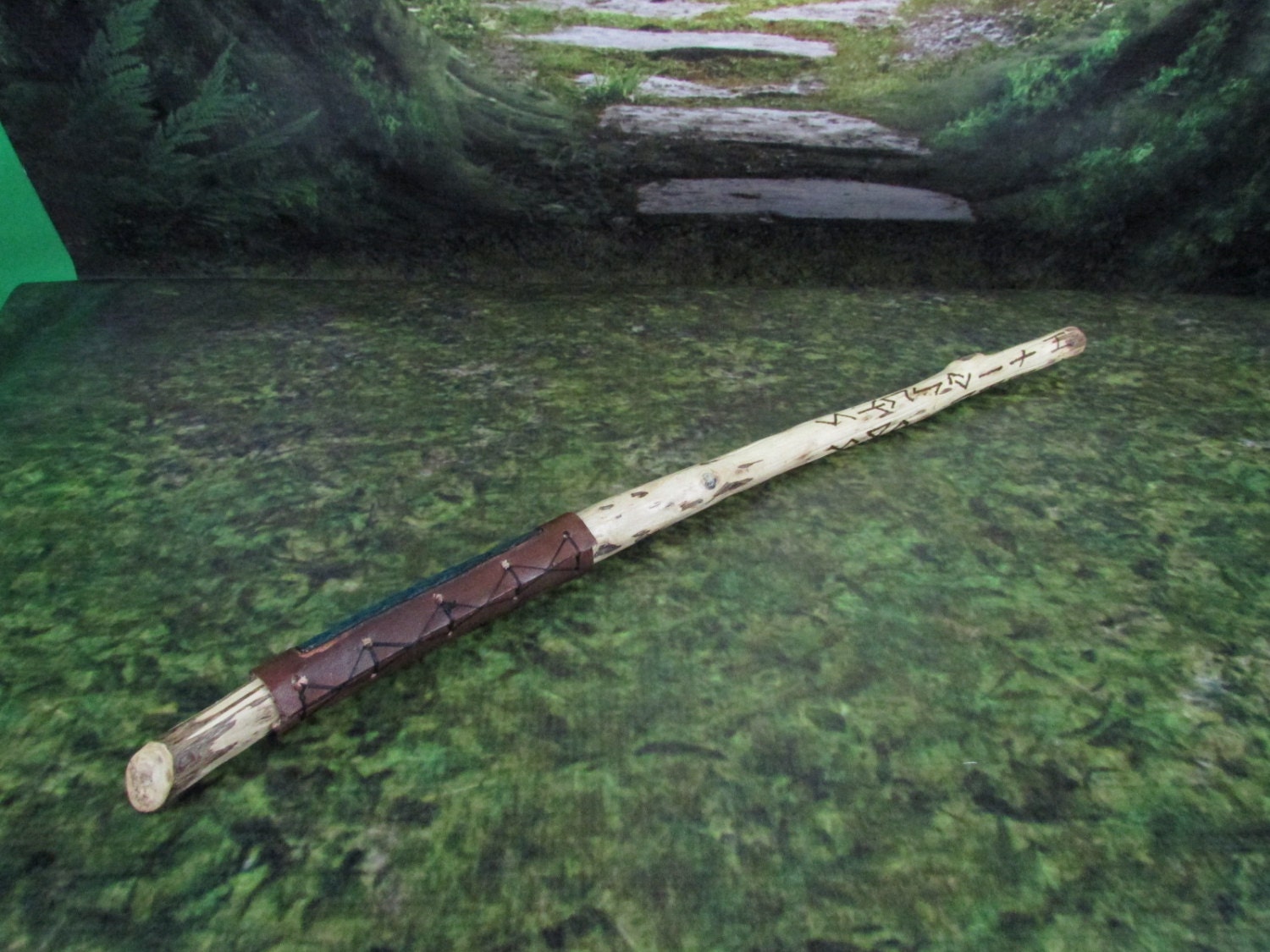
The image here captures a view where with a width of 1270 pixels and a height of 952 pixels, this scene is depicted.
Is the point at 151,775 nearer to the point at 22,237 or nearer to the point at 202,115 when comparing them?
the point at 202,115

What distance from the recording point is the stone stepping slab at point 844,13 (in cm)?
372

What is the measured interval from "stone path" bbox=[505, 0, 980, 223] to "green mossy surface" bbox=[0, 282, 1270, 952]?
86 cm

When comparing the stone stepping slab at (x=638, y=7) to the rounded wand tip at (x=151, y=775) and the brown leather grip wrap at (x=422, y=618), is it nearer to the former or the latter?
the brown leather grip wrap at (x=422, y=618)

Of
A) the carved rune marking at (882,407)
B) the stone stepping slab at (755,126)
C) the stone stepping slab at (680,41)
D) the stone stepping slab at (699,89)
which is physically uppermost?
the stone stepping slab at (680,41)

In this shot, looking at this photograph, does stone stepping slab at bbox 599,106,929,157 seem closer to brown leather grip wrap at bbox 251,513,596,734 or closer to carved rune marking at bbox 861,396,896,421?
carved rune marking at bbox 861,396,896,421

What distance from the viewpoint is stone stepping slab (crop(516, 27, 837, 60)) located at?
12.2 ft

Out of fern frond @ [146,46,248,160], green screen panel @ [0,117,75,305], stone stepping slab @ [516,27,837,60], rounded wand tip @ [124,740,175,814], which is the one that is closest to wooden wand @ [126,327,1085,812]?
rounded wand tip @ [124,740,175,814]

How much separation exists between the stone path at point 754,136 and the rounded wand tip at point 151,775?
3.12 m

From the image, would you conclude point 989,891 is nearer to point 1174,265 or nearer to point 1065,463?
point 1065,463

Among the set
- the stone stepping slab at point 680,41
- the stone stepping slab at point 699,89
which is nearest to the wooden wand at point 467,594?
the stone stepping slab at point 699,89

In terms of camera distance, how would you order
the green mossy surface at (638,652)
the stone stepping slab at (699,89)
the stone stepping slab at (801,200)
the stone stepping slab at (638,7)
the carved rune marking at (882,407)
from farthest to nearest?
the stone stepping slab at (801,200) < the stone stepping slab at (699,89) < the stone stepping slab at (638,7) < the carved rune marking at (882,407) < the green mossy surface at (638,652)

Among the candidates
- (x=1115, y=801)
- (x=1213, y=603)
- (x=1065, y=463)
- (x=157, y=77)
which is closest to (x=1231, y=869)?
(x=1115, y=801)

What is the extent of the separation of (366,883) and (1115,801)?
157 centimetres

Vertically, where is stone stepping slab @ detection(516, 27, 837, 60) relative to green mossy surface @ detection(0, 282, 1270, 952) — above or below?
above
